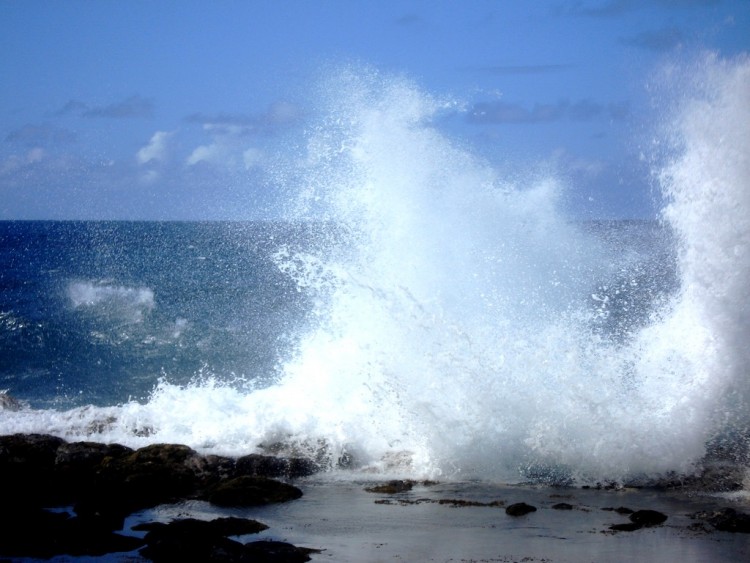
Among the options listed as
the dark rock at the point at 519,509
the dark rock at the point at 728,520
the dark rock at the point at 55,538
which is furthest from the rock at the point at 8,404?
the dark rock at the point at 728,520

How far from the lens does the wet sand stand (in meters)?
8.82

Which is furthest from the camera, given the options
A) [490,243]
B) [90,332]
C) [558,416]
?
[90,332]

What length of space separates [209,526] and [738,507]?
6.11m

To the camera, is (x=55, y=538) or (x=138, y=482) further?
(x=138, y=482)

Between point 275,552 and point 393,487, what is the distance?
138 inches

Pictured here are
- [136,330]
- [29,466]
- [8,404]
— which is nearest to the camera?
[29,466]

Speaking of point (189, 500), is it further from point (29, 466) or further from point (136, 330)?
point (136, 330)

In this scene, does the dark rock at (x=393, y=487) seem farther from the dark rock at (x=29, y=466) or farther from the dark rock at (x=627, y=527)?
the dark rock at (x=29, y=466)

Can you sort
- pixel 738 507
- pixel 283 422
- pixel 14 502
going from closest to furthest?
pixel 738 507, pixel 14 502, pixel 283 422

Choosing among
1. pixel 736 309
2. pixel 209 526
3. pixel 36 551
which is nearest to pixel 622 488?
pixel 736 309

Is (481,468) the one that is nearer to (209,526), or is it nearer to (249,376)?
(209,526)

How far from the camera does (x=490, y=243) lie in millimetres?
21688

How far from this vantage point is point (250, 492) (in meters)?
11.3

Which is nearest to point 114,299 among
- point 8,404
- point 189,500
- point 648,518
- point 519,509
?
point 8,404
